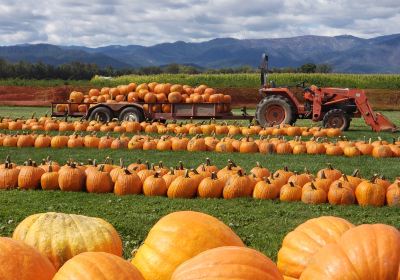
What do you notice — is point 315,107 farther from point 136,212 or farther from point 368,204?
point 136,212

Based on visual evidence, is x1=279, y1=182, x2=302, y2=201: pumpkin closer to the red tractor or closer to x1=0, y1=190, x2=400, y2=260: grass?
x1=0, y1=190, x2=400, y2=260: grass

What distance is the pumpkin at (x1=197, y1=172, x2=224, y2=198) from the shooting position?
322 inches

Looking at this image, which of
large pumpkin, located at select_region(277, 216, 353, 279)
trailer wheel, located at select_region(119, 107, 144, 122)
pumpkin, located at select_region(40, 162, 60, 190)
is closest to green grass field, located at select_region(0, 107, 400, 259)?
pumpkin, located at select_region(40, 162, 60, 190)

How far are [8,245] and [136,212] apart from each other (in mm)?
4390

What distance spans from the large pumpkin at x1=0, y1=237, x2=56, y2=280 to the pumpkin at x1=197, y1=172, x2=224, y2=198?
5.43 meters

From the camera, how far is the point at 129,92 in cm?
2159

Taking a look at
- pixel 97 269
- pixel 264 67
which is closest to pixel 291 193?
pixel 97 269

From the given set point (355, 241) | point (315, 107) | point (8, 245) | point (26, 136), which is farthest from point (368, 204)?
point (315, 107)

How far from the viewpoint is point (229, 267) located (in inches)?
97.3

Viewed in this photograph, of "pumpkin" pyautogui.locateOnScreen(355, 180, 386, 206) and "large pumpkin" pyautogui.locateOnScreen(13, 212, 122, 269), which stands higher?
"large pumpkin" pyautogui.locateOnScreen(13, 212, 122, 269)

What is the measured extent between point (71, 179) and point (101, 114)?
39.8 feet

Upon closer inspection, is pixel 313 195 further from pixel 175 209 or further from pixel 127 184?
pixel 127 184

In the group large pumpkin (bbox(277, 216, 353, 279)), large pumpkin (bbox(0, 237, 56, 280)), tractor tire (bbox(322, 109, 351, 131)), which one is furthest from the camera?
tractor tire (bbox(322, 109, 351, 131))

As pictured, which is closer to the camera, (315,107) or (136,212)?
(136,212)
